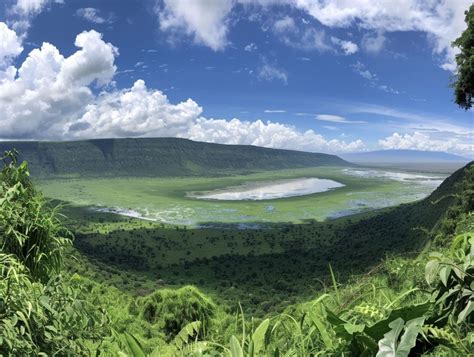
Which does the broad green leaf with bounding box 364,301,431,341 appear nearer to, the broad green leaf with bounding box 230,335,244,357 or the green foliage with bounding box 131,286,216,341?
the broad green leaf with bounding box 230,335,244,357

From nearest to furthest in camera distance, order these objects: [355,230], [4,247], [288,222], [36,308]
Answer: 1. [36,308]
2. [4,247]
3. [355,230]
4. [288,222]

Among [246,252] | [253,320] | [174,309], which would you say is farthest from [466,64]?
[246,252]

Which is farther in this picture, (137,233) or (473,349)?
(137,233)

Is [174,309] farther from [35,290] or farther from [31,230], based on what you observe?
[35,290]

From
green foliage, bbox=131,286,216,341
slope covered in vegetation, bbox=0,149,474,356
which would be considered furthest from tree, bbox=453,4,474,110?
slope covered in vegetation, bbox=0,149,474,356

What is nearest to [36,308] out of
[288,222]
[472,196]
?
[472,196]

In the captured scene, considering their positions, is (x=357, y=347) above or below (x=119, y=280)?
above

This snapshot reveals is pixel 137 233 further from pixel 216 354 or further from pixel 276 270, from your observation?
pixel 216 354

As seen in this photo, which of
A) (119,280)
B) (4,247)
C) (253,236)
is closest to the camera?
(4,247)
